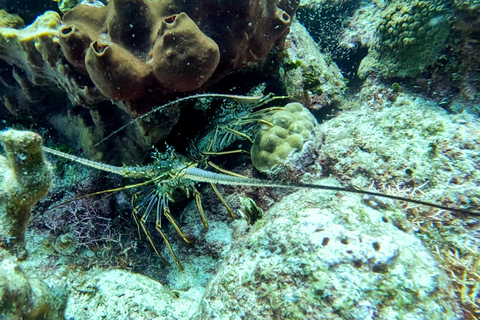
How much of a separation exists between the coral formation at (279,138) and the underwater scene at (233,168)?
20 mm

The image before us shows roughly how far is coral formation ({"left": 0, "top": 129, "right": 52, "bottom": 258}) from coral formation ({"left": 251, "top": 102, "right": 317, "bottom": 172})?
214 centimetres

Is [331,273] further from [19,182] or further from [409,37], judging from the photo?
[409,37]

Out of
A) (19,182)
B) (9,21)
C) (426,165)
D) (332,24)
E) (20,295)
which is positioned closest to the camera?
(20,295)

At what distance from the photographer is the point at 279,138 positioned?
319 cm

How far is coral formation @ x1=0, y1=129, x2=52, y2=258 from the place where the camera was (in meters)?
1.66

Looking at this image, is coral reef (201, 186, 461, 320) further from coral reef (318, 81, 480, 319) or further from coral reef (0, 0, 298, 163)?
coral reef (0, 0, 298, 163)

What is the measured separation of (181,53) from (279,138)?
1491 mm

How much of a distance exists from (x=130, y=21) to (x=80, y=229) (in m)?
2.61

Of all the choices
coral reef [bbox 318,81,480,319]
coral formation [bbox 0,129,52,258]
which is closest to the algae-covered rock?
coral formation [bbox 0,129,52,258]

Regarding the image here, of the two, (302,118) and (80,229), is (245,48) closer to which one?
(302,118)

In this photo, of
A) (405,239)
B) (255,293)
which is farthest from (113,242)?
(405,239)

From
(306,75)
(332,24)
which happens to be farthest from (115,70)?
(332,24)

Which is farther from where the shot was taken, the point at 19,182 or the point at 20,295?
the point at 19,182

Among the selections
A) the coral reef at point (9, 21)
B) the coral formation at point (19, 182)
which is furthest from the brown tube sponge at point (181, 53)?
the coral reef at point (9, 21)
